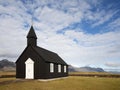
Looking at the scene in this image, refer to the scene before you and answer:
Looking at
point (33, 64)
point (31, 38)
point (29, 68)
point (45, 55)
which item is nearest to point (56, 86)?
point (33, 64)

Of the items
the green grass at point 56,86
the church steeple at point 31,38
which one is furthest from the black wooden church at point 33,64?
the green grass at point 56,86

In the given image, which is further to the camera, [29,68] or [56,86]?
[29,68]

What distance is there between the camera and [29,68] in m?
35.2

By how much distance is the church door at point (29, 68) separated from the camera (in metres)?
34.9

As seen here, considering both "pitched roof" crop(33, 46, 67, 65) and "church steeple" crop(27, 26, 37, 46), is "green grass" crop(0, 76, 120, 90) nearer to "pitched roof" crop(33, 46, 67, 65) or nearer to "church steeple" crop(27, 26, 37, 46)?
"pitched roof" crop(33, 46, 67, 65)

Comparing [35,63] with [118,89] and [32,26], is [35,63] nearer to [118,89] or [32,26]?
[32,26]

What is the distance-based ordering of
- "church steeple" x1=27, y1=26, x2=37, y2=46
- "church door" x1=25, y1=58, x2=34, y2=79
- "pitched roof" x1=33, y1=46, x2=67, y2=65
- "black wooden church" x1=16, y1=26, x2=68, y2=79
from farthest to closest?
"church steeple" x1=27, y1=26, x2=37, y2=46 → "pitched roof" x1=33, y1=46, x2=67, y2=65 → "church door" x1=25, y1=58, x2=34, y2=79 → "black wooden church" x1=16, y1=26, x2=68, y2=79

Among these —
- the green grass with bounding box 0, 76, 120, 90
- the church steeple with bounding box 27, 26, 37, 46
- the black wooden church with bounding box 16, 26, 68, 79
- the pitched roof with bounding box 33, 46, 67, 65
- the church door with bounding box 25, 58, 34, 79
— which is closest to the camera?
the green grass with bounding box 0, 76, 120, 90

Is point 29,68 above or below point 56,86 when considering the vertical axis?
above

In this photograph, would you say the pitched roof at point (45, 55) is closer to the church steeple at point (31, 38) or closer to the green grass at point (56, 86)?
the church steeple at point (31, 38)

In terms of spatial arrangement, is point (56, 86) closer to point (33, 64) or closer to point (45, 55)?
point (33, 64)

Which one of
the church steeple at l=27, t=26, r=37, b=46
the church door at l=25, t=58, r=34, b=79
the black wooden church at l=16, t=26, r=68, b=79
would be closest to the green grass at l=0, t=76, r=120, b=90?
the black wooden church at l=16, t=26, r=68, b=79

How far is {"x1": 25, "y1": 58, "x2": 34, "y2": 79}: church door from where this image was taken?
1375 inches

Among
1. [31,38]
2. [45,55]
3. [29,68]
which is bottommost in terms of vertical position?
[29,68]
